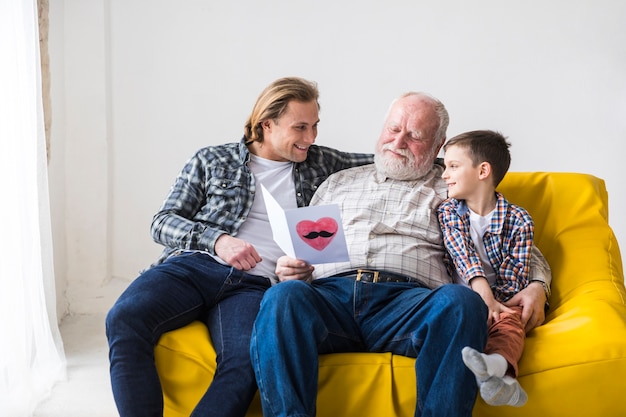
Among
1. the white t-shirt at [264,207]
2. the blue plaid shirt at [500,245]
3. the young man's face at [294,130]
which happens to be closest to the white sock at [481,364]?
the blue plaid shirt at [500,245]

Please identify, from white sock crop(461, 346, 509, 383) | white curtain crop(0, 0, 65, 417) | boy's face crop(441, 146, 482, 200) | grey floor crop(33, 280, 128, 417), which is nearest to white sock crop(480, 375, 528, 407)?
white sock crop(461, 346, 509, 383)

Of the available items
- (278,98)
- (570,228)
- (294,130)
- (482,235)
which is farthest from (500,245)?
(278,98)

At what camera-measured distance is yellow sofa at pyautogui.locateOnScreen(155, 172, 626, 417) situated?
1.88 m

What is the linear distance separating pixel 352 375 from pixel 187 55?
2.10 metres

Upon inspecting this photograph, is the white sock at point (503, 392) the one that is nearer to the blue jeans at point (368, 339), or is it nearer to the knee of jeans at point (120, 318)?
the blue jeans at point (368, 339)

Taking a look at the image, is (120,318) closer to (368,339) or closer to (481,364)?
(368,339)

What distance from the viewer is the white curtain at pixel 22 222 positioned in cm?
245

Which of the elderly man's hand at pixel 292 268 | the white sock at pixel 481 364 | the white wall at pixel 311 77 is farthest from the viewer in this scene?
the white wall at pixel 311 77

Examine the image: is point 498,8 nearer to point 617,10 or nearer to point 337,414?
point 617,10

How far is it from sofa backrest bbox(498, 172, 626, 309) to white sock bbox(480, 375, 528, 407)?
0.52 metres

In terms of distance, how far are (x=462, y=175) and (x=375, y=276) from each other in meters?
0.40

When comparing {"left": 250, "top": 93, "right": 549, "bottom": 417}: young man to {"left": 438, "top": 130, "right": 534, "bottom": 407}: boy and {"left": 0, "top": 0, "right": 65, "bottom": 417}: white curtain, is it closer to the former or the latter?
{"left": 438, "top": 130, "right": 534, "bottom": 407}: boy

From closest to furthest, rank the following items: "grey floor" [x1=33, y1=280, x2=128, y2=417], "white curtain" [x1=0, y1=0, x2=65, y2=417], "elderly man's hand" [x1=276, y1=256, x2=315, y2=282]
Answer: "elderly man's hand" [x1=276, y1=256, x2=315, y2=282]
"white curtain" [x1=0, y1=0, x2=65, y2=417]
"grey floor" [x1=33, y1=280, x2=128, y2=417]

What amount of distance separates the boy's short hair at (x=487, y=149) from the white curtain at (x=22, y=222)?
1.37 m
